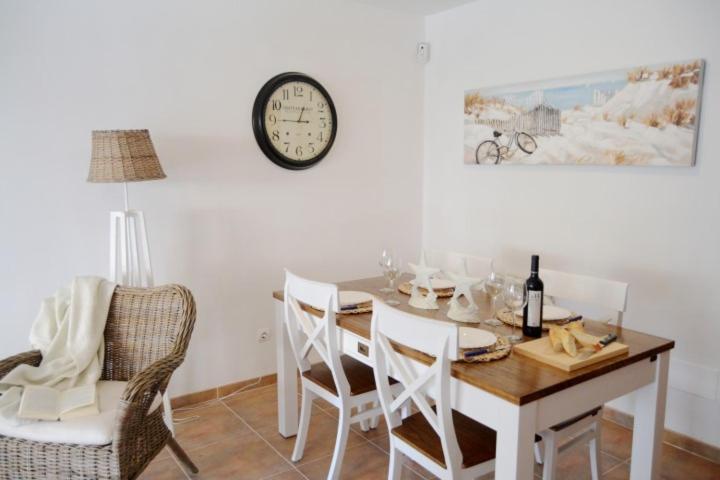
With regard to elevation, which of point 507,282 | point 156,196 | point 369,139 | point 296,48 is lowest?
point 507,282

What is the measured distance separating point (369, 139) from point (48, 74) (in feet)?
6.27

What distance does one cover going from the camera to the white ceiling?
3.44 m

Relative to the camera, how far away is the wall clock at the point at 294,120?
10.2 ft

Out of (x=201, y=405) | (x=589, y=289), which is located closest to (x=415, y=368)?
(x=589, y=289)

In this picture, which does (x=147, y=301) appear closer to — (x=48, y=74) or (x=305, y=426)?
(x=305, y=426)

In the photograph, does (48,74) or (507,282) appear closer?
(507,282)

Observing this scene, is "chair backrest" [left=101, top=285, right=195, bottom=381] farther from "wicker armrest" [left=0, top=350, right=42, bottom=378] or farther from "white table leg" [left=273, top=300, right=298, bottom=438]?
"white table leg" [left=273, top=300, right=298, bottom=438]

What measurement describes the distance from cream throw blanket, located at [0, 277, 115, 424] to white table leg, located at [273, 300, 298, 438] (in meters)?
0.79

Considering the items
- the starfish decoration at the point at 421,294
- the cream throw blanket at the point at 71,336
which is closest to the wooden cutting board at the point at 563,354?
the starfish decoration at the point at 421,294

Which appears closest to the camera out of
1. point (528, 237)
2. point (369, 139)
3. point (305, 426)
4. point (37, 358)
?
point (37, 358)

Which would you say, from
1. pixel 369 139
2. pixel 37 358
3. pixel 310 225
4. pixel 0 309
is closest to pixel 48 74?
pixel 0 309

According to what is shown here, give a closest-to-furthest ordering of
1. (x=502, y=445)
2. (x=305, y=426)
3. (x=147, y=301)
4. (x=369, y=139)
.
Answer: (x=502, y=445), (x=147, y=301), (x=305, y=426), (x=369, y=139)

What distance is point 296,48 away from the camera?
10.6 feet

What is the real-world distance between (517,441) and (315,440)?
4.78ft
